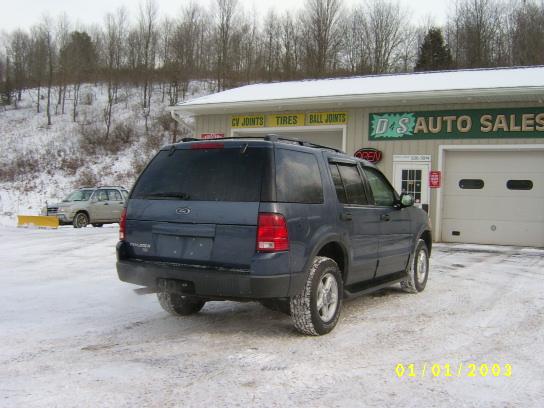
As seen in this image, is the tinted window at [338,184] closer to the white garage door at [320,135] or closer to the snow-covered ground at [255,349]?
the snow-covered ground at [255,349]

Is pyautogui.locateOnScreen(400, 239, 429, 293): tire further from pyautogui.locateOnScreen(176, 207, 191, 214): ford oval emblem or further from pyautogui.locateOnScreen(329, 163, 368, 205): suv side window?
pyautogui.locateOnScreen(176, 207, 191, 214): ford oval emblem

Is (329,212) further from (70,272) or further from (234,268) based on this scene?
(70,272)

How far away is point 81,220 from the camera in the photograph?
65.4ft

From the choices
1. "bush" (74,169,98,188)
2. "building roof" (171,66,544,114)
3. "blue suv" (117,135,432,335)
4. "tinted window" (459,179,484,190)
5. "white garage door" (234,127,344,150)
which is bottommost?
"blue suv" (117,135,432,335)

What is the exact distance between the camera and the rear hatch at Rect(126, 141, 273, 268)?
4727mm

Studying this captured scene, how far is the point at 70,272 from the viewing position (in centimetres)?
892

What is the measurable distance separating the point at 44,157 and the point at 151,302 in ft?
125

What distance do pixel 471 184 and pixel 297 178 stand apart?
32.5ft

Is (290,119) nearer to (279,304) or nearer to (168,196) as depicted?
(168,196)

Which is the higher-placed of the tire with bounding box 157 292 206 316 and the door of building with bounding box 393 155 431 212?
the door of building with bounding box 393 155 431 212

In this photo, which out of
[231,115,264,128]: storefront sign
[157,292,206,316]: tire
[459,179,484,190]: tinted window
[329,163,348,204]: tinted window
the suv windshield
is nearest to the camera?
[329,163,348,204]: tinted window

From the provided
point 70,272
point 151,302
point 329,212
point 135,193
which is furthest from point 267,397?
point 70,272

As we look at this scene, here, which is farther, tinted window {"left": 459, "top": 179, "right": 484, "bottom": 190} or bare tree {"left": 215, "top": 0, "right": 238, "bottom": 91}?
bare tree {"left": 215, "top": 0, "right": 238, "bottom": 91}
